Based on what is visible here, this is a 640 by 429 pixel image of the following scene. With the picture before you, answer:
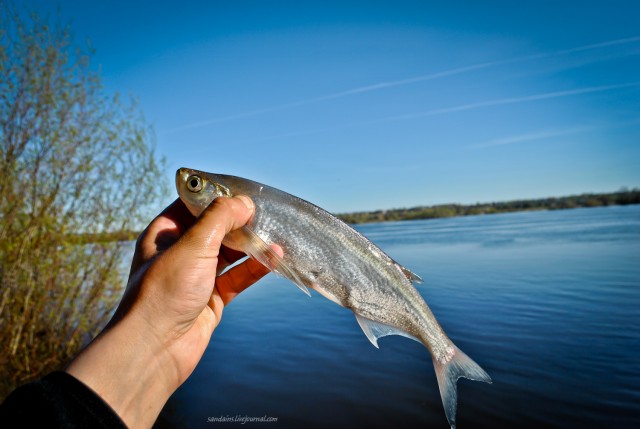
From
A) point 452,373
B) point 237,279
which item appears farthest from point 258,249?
point 452,373

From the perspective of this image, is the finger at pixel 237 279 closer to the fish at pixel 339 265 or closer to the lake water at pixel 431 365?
the fish at pixel 339 265

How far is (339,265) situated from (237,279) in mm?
1484

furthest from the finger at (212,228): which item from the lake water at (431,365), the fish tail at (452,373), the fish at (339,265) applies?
the lake water at (431,365)

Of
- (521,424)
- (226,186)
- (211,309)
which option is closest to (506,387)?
(521,424)

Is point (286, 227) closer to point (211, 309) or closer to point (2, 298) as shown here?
point (211, 309)

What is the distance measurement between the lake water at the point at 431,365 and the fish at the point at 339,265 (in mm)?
4300

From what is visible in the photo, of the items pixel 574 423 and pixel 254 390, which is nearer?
pixel 574 423

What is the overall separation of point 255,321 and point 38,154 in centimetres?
874

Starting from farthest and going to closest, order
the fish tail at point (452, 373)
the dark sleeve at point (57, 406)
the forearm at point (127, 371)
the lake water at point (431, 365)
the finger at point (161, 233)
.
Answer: the lake water at point (431, 365)
the fish tail at point (452, 373)
the finger at point (161, 233)
the forearm at point (127, 371)
the dark sleeve at point (57, 406)

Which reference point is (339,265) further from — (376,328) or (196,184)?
(196,184)

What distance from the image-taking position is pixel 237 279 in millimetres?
4488

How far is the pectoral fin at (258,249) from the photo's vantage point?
349 centimetres

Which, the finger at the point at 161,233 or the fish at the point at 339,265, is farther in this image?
the fish at the point at 339,265

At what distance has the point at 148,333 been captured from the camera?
2768 millimetres
